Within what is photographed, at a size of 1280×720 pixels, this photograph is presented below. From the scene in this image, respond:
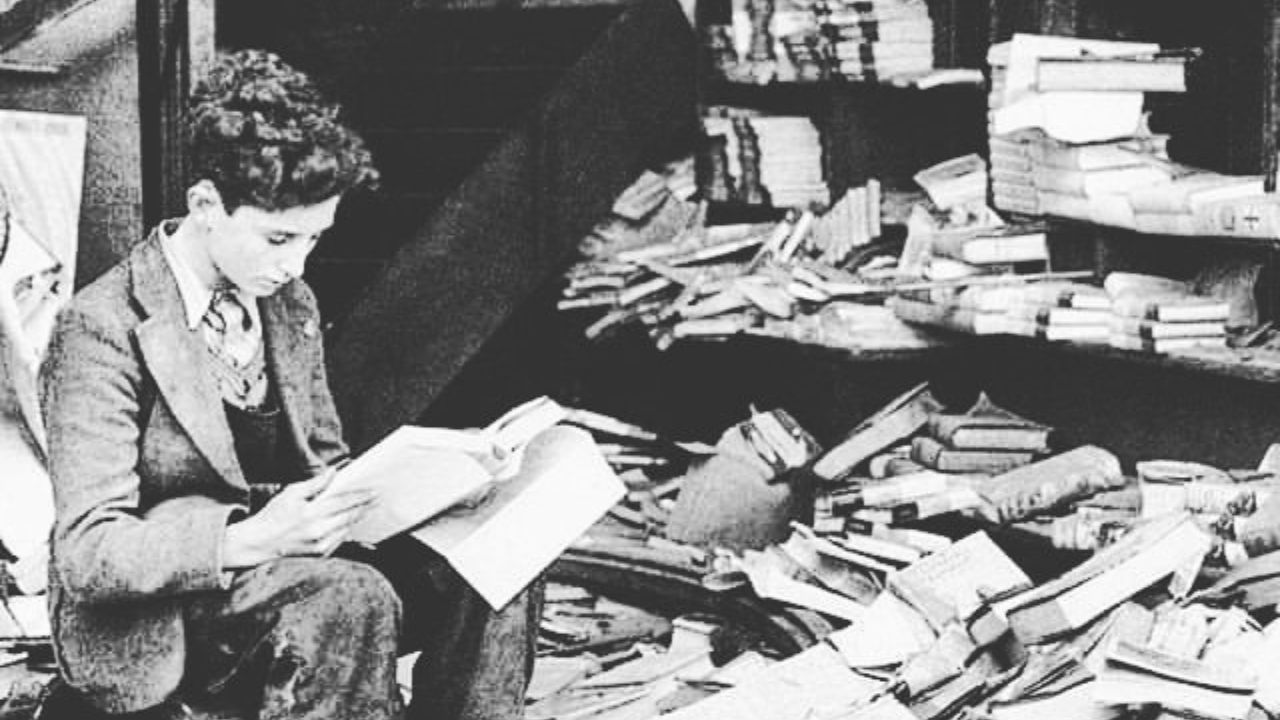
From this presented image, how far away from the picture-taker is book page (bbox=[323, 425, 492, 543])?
3436 millimetres

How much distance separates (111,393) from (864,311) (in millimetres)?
2601

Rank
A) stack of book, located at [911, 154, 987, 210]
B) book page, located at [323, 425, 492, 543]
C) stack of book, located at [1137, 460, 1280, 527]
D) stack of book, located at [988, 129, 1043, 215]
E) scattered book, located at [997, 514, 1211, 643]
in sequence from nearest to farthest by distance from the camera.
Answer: book page, located at [323, 425, 492, 543] < scattered book, located at [997, 514, 1211, 643] < stack of book, located at [1137, 460, 1280, 527] < stack of book, located at [988, 129, 1043, 215] < stack of book, located at [911, 154, 987, 210]

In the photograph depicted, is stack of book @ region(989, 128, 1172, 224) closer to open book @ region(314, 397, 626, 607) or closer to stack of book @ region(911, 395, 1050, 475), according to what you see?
stack of book @ region(911, 395, 1050, 475)

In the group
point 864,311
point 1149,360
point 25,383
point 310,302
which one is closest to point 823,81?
point 864,311

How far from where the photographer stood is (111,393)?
11.7 feet

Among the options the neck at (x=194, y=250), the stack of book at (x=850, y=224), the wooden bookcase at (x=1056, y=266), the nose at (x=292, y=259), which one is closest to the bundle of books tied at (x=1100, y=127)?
the wooden bookcase at (x=1056, y=266)

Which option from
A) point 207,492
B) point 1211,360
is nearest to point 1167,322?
point 1211,360

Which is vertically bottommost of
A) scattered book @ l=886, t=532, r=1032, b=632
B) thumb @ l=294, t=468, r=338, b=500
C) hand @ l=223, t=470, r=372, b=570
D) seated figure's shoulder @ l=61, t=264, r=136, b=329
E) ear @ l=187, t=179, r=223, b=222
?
scattered book @ l=886, t=532, r=1032, b=632

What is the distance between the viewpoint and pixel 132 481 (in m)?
3.55

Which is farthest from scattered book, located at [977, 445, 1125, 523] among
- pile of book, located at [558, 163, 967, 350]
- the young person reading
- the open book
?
the young person reading

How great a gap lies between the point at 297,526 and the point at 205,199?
0.54 m

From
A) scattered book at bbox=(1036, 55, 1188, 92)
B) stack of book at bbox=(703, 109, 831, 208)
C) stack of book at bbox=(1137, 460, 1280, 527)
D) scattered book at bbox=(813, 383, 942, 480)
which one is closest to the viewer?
stack of book at bbox=(1137, 460, 1280, 527)

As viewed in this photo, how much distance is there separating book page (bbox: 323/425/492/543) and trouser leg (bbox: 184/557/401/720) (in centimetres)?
12

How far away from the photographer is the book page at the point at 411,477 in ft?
11.3
